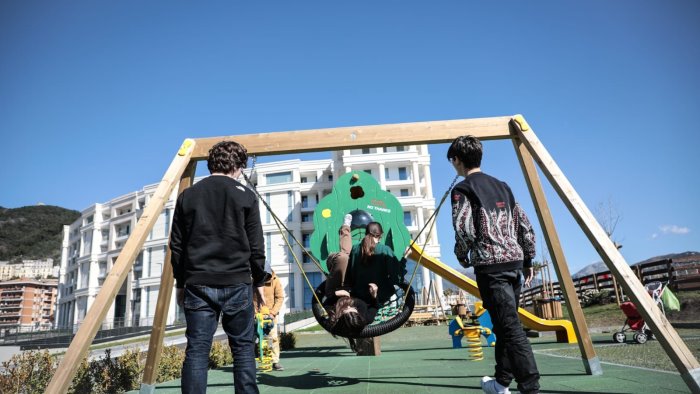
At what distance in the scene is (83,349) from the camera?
332 cm

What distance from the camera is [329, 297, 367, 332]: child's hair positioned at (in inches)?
177

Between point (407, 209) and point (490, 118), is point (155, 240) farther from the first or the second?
point (490, 118)

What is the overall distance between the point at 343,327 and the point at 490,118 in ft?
9.27

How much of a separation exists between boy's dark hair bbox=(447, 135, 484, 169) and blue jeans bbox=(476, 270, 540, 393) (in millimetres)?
934

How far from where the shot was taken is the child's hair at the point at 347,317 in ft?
14.8

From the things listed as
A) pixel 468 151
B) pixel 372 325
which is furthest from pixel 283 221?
pixel 468 151

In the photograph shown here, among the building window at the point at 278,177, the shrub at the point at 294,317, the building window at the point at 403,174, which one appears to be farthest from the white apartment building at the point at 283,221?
the shrub at the point at 294,317

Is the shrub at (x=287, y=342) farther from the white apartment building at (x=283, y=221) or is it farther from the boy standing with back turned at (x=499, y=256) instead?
the white apartment building at (x=283, y=221)

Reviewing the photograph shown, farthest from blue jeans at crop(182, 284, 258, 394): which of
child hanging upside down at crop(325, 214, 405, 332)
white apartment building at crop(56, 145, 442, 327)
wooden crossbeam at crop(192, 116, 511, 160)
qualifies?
white apartment building at crop(56, 145, 442, 327)

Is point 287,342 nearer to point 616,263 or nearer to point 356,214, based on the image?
point 356,214

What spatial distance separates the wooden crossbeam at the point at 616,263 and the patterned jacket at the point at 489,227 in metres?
0.88

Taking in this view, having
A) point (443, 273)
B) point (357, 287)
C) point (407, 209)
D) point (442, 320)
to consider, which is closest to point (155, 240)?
point (407, 209)

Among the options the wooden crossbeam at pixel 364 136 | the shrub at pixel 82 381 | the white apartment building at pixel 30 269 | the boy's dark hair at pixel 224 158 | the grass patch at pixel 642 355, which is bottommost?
the grass patch at pixel 642 355

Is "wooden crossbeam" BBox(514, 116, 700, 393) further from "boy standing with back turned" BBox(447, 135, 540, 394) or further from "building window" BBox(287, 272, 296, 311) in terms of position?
"building window" BBox(287, 272, 296, 311)
